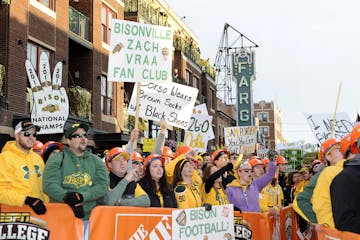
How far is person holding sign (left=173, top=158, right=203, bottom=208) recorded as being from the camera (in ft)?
21.2

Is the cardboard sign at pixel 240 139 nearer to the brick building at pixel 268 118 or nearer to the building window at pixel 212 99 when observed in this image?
the building window at pixel 212 99

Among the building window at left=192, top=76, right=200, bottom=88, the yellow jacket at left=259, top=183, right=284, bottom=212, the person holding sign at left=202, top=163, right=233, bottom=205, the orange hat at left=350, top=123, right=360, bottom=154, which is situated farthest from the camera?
the building window at left=192, top=76, right=200, bottom=88

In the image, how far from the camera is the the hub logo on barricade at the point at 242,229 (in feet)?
23.0

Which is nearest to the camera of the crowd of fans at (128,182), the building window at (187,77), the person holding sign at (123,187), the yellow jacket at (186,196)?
the crowd of fans at (128,182)

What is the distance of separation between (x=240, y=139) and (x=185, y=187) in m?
10.3

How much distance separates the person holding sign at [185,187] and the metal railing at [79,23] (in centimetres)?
1559

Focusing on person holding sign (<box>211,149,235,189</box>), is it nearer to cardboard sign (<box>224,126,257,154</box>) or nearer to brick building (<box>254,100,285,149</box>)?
cardboard sign (<box>224,126,257,154</box>)

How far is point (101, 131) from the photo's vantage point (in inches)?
878

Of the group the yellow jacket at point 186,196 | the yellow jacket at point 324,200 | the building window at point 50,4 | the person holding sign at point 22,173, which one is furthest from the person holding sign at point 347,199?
the building window at point 50,4

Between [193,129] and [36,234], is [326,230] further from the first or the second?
[193,129]

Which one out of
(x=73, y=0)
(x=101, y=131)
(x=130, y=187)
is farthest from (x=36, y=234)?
(x=73, y=0)

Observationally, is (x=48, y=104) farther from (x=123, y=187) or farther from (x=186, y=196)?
(x=123, y=187)

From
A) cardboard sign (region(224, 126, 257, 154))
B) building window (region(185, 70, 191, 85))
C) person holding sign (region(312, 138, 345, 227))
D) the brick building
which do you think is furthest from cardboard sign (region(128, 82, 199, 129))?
the brick building

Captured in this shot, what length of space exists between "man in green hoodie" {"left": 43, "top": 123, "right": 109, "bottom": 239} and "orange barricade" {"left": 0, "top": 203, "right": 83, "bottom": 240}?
0.13m
